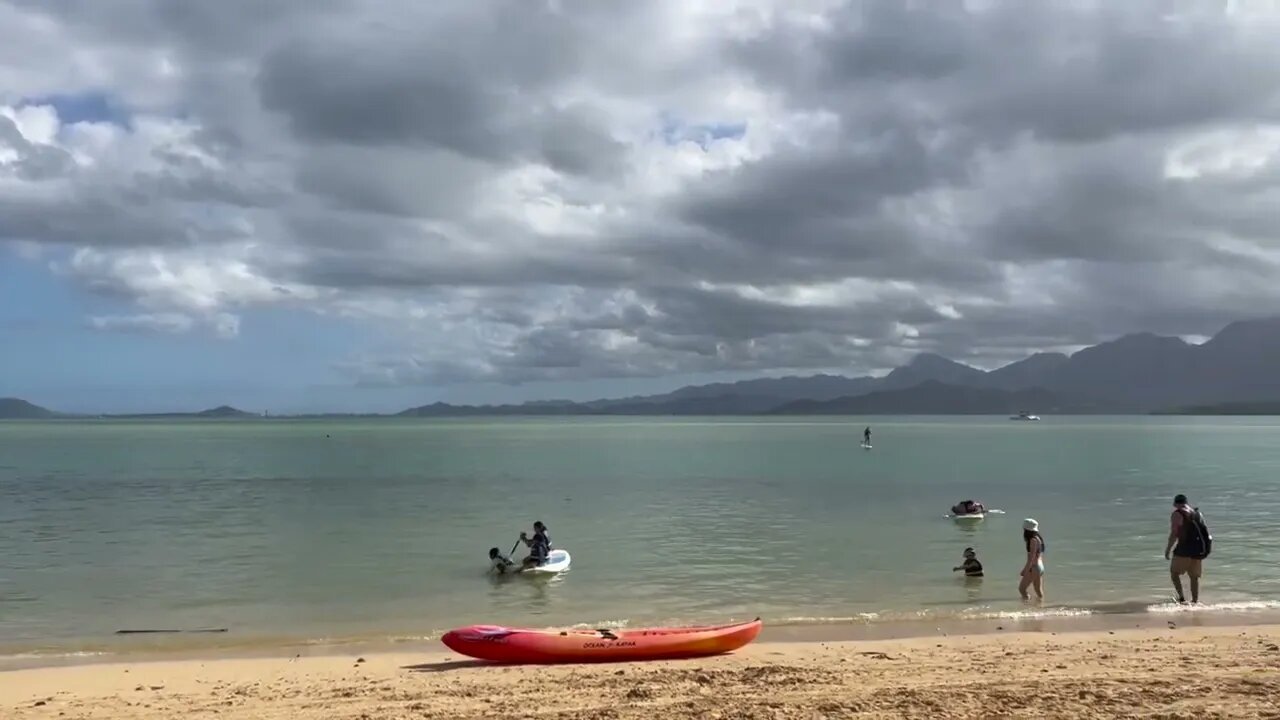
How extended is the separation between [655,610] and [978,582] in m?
7.95

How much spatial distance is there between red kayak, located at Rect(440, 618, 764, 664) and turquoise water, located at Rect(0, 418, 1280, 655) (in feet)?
12.1

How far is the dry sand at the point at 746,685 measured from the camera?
33.2 feet

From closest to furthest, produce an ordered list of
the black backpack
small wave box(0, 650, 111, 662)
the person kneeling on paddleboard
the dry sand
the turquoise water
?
the dry sand
small wave box(0, 650, 111, 662)
the black backpack
the turquoise water
the person kneeling on paddleboard

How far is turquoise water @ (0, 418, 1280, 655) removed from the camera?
61.6ft

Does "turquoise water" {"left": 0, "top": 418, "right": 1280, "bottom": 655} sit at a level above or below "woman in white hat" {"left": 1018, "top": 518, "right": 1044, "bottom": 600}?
below

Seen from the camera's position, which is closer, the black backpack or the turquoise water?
the black backpack

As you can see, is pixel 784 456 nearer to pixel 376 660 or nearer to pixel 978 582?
pixel 978 582

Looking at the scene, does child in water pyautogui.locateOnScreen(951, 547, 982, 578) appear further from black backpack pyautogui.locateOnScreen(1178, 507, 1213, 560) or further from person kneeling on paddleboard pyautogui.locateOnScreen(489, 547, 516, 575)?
person kneeling on paddleboard pyautogui.locateOnScreen(489, 547, 516, 575)

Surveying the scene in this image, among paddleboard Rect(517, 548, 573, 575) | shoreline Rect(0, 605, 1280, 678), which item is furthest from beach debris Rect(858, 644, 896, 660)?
paddleboard Rect(517, 548, 573, 575)

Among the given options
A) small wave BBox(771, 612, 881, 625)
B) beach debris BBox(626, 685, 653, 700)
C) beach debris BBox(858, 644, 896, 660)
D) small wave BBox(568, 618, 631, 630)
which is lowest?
small wave BBox(568, 618, 631, 630)

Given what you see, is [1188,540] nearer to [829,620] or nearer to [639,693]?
[829,620]

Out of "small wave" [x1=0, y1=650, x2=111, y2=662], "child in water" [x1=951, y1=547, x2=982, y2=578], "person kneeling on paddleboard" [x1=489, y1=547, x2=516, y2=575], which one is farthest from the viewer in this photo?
"person kneeling on paddleboard" [x1=489, y1=547, x2=516, y2=575]

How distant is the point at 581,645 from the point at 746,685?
3.06 metres

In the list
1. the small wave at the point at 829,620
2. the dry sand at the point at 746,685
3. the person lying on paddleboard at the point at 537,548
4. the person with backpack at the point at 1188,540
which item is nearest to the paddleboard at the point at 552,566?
the person lying on paddleboard at the point at 537,548
